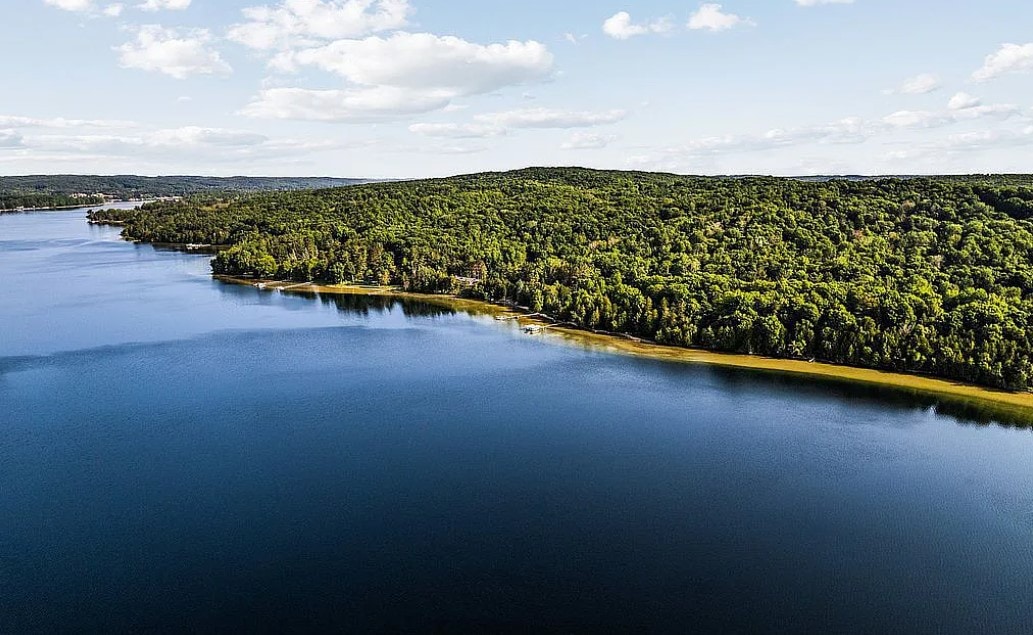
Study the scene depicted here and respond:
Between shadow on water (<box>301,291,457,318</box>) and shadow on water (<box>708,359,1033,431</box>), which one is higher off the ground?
shadow on water (<box>301,291,457,318</box>)

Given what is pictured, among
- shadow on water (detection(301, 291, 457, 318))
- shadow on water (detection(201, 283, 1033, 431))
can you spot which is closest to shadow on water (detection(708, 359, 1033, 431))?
shadow on water (detection(201, 283, 1033, 431))

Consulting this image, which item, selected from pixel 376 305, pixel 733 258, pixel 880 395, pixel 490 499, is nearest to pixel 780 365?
pixel 880 395

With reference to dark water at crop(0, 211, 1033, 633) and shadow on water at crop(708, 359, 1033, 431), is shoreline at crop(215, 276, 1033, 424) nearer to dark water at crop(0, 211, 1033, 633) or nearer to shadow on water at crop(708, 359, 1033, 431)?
shadow on water at crop(708, 359, 1033, 431)

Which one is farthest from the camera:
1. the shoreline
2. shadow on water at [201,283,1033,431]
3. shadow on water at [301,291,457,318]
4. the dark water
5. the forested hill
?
shadow on water at [301,291,457,318]

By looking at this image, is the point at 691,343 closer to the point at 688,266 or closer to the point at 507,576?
the point at 688,266

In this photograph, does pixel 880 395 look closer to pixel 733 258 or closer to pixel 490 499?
pixel 733 258

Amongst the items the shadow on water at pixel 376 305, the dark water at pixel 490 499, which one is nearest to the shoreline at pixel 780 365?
the dark water at pixel 490 499

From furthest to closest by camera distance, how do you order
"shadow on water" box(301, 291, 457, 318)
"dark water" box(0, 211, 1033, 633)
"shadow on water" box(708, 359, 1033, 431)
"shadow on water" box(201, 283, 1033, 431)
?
1. "shadow on water" box(301, 291, 457, 318)
2. "shadow on water" box(201, 283, 1033, 431)
3. "shadow on water" box(708, 359, 1033, 431)
4. "dark water" box(0, 211, 1033, 633)
